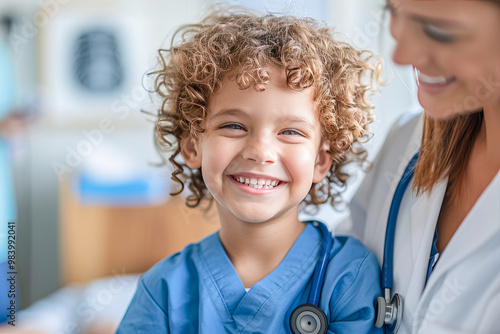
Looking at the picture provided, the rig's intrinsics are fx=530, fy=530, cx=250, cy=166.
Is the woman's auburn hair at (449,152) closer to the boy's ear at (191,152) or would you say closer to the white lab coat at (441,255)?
the white lab coat at (441,255)

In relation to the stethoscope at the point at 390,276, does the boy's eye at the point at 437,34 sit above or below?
above

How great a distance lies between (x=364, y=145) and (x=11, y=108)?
2435 mm

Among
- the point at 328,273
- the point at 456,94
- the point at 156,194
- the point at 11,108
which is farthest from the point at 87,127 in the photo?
the point at 456,94

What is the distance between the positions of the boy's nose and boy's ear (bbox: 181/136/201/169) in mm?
165

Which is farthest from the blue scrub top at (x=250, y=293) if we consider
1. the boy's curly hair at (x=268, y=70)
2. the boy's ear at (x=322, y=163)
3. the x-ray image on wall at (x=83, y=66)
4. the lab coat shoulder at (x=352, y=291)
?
the x-ray image on wall at (x=83, y=66)

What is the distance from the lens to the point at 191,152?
3.74 ft

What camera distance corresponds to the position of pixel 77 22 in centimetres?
330

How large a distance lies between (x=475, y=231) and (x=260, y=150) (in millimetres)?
381

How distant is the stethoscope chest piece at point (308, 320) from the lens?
92 centimetres

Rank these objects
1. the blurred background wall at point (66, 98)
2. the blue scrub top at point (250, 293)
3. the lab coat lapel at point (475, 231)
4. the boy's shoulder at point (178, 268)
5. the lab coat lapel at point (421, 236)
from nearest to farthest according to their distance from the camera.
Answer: the lab coat lapel at point (475, 231) → the lab coat lapel at point (421, 236) → the blue scrub top at point (250, 293) → the boy's shoulder at point (178, 268) → the blurred background wall at point (66, 98)

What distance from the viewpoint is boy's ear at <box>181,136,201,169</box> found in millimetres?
1111

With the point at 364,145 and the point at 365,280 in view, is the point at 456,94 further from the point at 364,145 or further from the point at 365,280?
the point at 364,145

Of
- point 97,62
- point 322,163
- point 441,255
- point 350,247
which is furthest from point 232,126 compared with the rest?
point 97,62

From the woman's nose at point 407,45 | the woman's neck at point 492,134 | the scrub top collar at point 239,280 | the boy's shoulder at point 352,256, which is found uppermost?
the woman's nose at point 407,45
